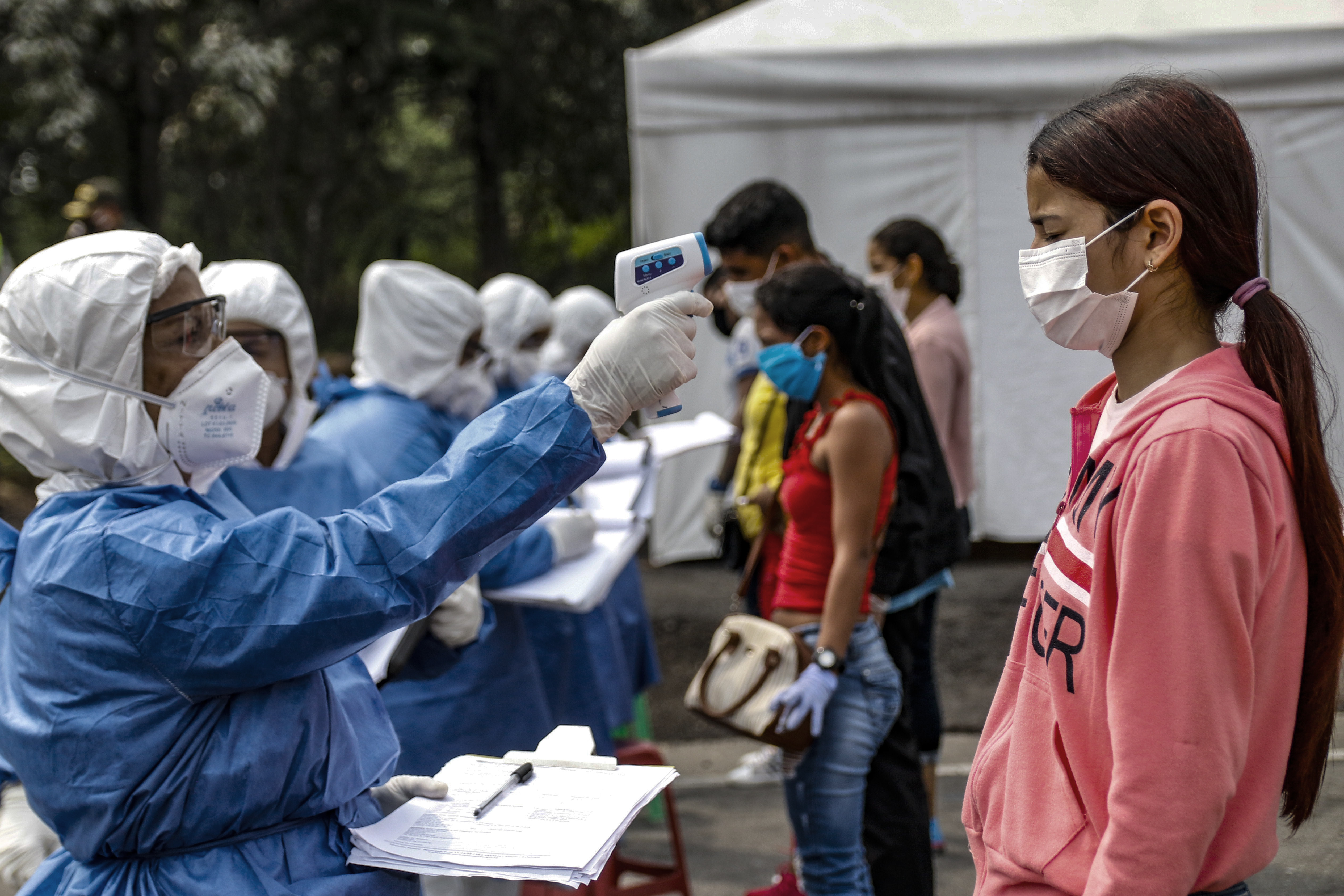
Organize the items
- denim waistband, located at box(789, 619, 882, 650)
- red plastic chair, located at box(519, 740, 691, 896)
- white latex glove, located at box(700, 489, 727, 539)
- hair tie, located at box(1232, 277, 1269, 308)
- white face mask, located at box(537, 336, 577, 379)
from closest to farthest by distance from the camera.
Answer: hair tie, located at box(1232, 277, 1269, 308), denim waistband, located at box(789, 619, 882, 650), red plastic chair, located at box(519, 740, 691, 896), white latex glove, located at box(700, 489, 727, 539), white face mask, located at box(537, 336, 577, 379)

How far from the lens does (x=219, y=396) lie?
1.81 meters

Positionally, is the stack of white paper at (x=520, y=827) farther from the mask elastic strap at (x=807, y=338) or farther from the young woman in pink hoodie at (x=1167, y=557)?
the mask elastic strap at (x=807, y=338)

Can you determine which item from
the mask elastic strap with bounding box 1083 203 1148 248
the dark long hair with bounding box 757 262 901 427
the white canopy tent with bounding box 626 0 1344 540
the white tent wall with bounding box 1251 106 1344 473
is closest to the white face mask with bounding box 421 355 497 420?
the dark long hair with bounding box 757 262 901 427

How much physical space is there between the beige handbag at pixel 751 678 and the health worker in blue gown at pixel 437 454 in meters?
0.53

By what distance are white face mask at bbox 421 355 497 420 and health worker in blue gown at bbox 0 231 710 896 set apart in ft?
6.39

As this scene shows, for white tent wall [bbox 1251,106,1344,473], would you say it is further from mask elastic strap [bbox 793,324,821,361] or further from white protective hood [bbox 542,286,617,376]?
mask elastic strap [bbox 793,324,821,361]

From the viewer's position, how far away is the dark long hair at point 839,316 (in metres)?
2.86

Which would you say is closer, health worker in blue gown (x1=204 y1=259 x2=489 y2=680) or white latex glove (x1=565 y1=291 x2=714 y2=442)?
white latex glove (x1=565 y1=291 x2=714 y2=442)

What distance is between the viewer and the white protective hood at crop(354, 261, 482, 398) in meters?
3.62

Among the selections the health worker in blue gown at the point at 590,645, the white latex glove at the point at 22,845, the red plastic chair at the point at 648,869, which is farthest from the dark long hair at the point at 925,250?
the white latex glove at the point at 22,845

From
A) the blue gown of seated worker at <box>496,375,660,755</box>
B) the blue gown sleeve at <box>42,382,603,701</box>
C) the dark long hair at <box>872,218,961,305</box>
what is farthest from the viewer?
the dark long hair at <box>872,218,961,305</box>

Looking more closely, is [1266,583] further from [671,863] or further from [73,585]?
[671,863]

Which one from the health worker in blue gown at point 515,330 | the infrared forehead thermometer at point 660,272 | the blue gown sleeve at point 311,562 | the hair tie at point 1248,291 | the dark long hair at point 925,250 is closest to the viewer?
the hair tie at point 1248,291

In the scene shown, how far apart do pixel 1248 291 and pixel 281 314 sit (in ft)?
8.71
